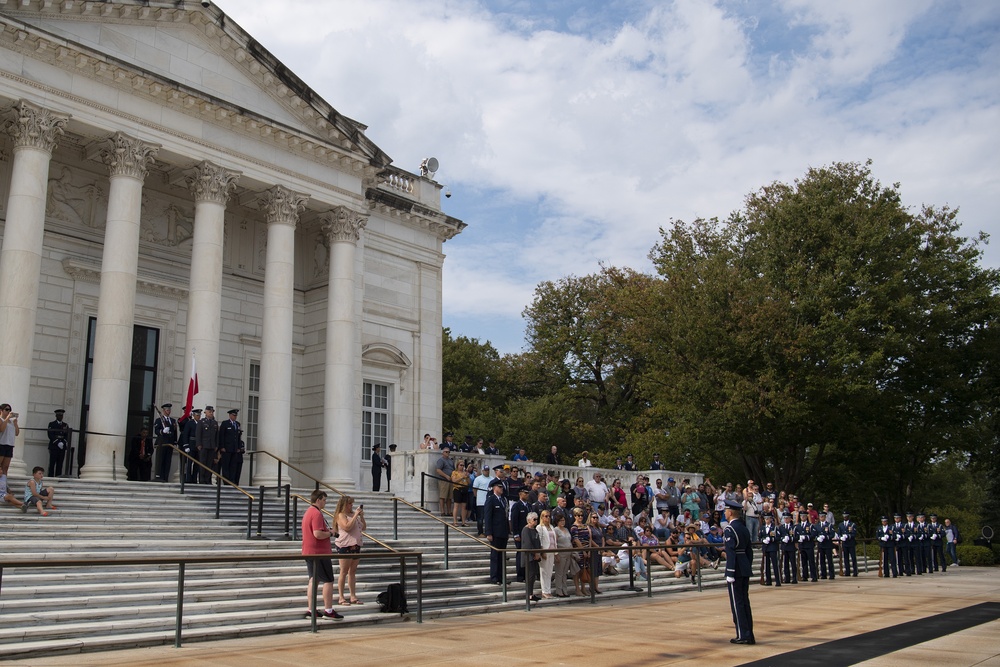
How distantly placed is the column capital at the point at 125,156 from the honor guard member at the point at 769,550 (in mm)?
17838

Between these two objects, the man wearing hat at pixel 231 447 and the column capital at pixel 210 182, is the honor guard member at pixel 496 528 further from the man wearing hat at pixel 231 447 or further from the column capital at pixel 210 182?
the column capital at pixel 210 182

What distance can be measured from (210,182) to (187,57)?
356 centimetres

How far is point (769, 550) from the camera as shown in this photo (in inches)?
859

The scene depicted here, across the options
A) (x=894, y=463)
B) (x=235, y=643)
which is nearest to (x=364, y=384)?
(x=235, y=643)

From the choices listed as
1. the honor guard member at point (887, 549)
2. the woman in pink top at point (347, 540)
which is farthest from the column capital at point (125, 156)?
the honor guard member at point (887, 549)

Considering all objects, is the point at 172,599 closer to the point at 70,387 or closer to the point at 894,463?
the point at 70,387

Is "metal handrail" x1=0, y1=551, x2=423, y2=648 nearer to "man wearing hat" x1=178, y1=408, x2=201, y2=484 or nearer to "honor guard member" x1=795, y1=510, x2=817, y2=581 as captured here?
"man wearing hat" x1=178, y1=408, x2=201, y2=484

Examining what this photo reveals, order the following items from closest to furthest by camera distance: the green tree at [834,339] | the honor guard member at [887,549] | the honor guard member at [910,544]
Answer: the honor guard member at [887,549] → the honor guard member at [910,544] → the green tree at [834,339]

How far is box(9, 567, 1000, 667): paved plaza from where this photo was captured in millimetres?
9953

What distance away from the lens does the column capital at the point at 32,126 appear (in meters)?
20.5

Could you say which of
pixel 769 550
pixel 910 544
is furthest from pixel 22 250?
pixel 910 544

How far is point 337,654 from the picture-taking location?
10.4 metres

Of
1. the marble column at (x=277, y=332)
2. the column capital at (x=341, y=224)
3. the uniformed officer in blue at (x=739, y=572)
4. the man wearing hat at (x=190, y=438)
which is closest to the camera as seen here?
the uniformed officer in blue at (x=739, y=572)

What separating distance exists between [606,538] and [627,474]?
9.50 metres
